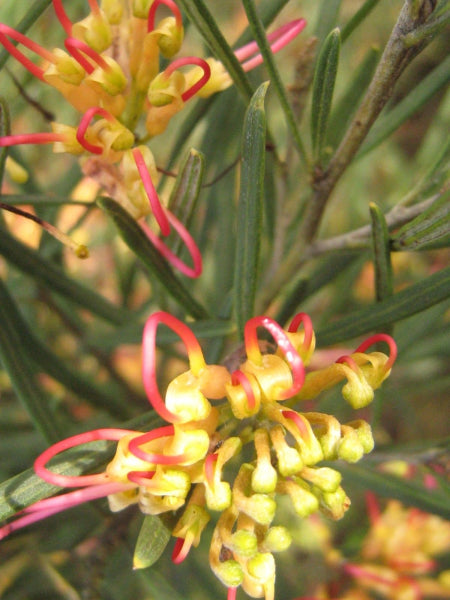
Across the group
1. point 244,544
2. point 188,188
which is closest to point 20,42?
point 188,188

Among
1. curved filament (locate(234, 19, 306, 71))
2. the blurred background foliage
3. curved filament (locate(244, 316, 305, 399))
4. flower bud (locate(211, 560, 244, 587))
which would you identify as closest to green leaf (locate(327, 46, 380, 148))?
the blurred background foliage

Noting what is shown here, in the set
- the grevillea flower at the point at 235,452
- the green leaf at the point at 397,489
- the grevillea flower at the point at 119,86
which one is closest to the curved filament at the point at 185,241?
the grevillea flower at the point at 119,86

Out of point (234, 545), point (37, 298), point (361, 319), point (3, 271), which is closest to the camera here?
point (234, 545)

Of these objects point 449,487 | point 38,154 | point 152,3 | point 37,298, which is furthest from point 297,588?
point 38,154

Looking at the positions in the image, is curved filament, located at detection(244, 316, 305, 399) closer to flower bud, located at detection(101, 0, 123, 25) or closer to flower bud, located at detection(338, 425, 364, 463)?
flower bud, located at detection(338, 425, 364, 463)

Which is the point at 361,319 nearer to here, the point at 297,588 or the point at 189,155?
the point at 189,155

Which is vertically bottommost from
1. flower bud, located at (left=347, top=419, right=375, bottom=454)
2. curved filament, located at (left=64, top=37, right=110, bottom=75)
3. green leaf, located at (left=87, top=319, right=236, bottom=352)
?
flower bud, located at (left=347, top=419, right=375, bottom=454)

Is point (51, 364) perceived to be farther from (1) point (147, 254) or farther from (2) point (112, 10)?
(2) point (112, 10)
